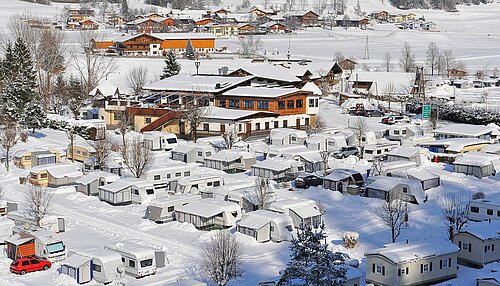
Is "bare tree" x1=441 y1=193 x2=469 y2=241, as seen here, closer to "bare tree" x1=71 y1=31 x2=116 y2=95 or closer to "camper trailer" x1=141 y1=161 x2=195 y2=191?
"camper trailer" x1=141 y1=161 x2=195 y2=191

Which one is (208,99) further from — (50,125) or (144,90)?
(50,125)

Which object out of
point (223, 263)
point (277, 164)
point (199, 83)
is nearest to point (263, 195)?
point (277, 164)

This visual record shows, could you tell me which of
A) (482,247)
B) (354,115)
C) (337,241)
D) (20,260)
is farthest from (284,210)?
(354,115)

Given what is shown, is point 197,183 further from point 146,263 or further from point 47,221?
point 146,263

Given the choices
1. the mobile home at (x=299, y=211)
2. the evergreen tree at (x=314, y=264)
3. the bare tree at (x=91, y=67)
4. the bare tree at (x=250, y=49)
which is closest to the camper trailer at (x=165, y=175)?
the mobile home at (x=299, y=211)

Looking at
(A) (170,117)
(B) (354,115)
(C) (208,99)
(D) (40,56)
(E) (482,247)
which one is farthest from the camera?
(D) (40,56)

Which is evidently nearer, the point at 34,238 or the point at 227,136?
the point at 34,238

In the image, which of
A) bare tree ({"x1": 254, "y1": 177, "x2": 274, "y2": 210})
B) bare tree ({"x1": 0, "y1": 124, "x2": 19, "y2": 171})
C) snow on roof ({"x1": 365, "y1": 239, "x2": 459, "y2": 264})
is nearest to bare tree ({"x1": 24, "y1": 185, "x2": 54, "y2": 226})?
bare tree ({"x1": 0, "y1": 124, "x2": 19, "y2": 171})

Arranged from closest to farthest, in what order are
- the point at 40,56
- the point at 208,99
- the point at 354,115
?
the point at 208,99 → the point at 354,115 → the point at 40,56

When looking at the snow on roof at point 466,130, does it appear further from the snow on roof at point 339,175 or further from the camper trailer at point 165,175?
the camper trailer at point 165,175
